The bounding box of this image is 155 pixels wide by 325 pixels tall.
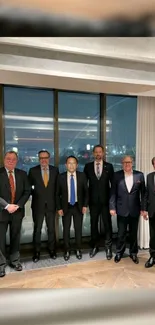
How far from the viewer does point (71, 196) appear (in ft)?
12.2

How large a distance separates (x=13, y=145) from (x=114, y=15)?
386 cm

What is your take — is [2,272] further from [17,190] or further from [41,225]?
[17,190]

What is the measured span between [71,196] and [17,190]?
80 cm

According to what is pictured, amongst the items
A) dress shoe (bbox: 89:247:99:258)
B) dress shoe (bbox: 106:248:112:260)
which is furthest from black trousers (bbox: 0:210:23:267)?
dress shoe (bbox: 106:248:112:260)

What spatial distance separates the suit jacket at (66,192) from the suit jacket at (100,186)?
0.48 ft

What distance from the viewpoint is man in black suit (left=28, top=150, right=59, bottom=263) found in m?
3.66

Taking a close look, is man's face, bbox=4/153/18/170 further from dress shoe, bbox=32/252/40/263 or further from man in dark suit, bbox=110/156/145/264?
man in dark suit, bbox=110/156/145/264

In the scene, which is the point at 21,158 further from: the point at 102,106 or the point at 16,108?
Answer: the point at 102,106

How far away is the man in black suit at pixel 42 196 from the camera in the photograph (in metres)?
3.66

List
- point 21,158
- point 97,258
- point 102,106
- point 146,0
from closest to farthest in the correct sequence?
point 146,0 < point 97,258 < point 21,158 < point 102,106

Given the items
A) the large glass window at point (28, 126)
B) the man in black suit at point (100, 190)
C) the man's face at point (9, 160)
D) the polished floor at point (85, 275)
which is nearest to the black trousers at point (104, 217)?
the man in black suit at point (100, 190)

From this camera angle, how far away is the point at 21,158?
410 centimetres

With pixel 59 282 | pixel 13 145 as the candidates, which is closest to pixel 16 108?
pixel 13 145

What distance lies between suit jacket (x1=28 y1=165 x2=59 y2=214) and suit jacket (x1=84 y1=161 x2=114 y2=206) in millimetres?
598
